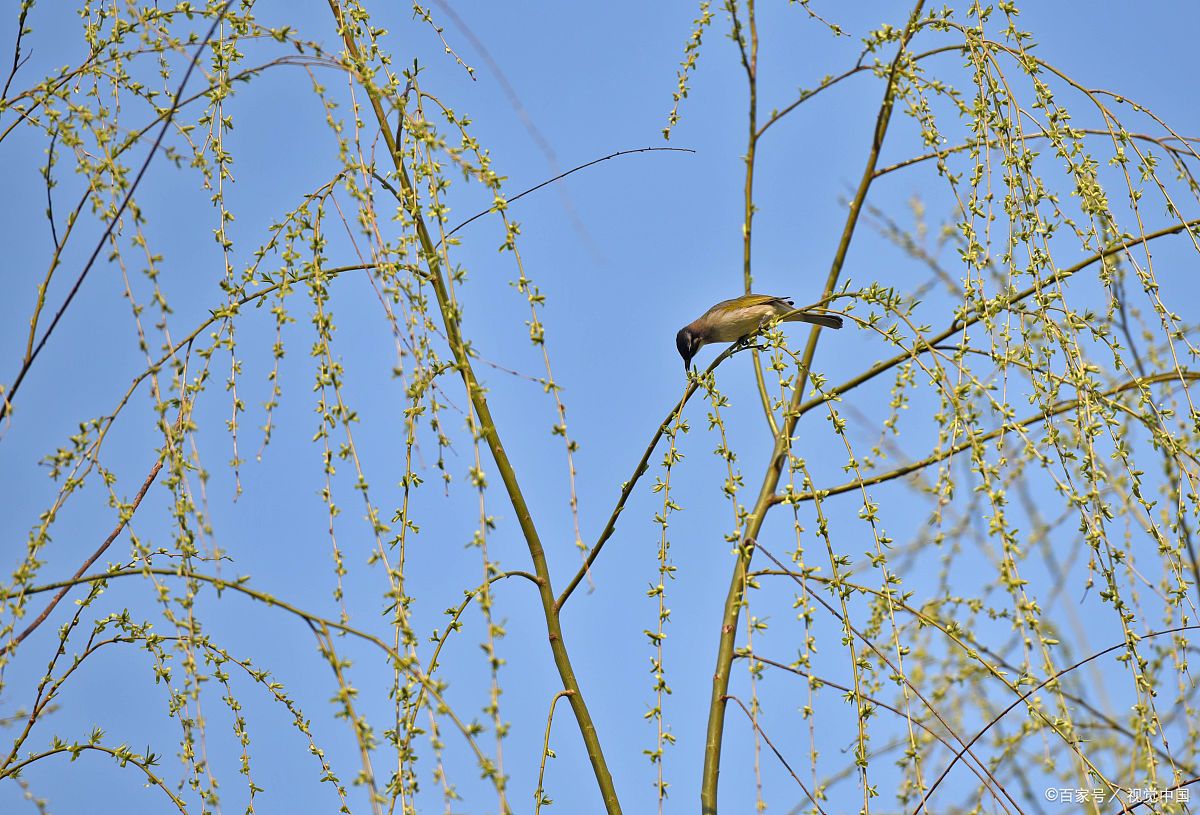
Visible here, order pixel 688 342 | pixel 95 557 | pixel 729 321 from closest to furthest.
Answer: pixel 95 557, pixel 729 321, pixel 688 342

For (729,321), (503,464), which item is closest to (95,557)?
(503,464)

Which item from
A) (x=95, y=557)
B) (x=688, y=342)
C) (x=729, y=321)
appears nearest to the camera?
(x=95, y=557)

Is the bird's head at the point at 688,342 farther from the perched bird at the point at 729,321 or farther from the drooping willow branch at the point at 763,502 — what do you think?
the drooping willow branch at the point at 763,502

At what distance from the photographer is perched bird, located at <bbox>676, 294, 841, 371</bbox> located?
628cm

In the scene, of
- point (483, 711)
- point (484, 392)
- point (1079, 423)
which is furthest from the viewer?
point (1079, 423)

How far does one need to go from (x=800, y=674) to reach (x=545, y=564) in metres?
0.80

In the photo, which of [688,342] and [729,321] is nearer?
[729,321]

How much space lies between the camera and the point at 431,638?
2.90m

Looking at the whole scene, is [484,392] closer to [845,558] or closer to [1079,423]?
[845,558]

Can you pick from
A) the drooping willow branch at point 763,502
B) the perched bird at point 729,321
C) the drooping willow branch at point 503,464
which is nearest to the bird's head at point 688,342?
the perched bird at point 729,321

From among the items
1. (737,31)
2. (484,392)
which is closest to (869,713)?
(484,392)

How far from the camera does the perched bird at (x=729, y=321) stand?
6.28 meters

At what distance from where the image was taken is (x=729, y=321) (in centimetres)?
661

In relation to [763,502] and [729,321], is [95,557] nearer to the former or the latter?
[763,502]
